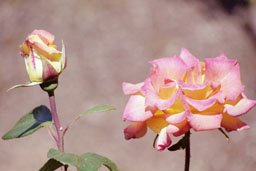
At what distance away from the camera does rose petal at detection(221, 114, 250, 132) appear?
54cm

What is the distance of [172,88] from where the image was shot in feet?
1.78

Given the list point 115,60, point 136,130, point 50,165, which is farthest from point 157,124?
point 115,60

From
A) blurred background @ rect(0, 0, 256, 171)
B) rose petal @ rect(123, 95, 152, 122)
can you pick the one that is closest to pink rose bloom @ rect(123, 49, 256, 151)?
rose petal @ rect(123, 95, 152, 122)

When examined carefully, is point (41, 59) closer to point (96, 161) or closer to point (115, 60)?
point (96, 161)

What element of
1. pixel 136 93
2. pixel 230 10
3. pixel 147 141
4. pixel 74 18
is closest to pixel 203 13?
pixel 230 10

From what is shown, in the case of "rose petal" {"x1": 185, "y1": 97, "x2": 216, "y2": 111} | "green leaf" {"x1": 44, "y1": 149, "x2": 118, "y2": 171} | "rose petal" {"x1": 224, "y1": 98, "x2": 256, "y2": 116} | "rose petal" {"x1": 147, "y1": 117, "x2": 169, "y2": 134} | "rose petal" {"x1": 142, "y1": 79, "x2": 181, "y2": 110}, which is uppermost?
"rose petal" {"x1": 142, "y1": 79, "x2": 181, "y2": 110}

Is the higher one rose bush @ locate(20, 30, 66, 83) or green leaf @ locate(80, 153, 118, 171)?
rose bush @ locate(20, 30, 66, 83)

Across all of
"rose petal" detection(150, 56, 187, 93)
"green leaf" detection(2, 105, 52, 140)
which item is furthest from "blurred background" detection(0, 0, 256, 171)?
"rose petal" detection(150, 56, 187, 93)

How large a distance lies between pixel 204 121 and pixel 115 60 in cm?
230

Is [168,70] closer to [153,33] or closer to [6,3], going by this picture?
[153,33]

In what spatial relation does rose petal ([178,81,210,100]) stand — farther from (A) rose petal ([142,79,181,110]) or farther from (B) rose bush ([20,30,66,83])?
(B) rose bush ([20,30,66,83])

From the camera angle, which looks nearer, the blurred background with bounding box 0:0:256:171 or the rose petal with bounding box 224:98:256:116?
the rose petal with bounding box 224:98:256:116

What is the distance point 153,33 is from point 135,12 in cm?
21

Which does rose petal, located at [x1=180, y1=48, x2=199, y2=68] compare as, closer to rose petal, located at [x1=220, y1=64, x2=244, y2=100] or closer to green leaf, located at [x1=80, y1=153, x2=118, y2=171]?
rose petal, located at [x1=220, y1=64, x2=244, y2=100]
